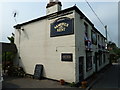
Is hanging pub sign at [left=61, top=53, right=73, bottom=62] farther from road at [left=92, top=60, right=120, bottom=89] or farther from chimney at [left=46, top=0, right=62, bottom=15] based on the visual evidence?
chimney at [left=46, top=0, right=62, bottom=15]

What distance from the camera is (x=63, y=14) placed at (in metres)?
10.0

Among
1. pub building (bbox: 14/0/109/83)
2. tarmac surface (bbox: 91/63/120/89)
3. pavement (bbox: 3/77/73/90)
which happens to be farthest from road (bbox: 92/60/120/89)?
pavement (bbox: 3/77/73/90)

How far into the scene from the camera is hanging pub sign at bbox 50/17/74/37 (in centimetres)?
944

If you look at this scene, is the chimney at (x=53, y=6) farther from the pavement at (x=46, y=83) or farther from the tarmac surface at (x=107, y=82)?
the tarmac surface at (x=107, y=82)

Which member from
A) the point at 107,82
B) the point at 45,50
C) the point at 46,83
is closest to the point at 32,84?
the point at 46,83

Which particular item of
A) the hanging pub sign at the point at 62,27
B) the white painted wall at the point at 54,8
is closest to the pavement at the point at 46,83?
the hanging pub sign at the point at 62,27

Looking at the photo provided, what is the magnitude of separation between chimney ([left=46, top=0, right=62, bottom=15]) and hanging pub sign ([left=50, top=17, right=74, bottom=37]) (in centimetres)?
159

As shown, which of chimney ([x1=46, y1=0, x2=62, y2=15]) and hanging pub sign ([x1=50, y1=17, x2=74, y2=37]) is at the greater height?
chimney ([x1=46, y1=0, x2=62, y2=15])

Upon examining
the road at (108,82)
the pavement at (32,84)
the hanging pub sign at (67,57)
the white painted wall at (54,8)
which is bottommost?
the road at (108,82)

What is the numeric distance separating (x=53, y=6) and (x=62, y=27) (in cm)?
295

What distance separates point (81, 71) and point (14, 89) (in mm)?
5888

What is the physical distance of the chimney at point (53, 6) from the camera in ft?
36.6

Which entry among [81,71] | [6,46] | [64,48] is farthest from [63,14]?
[6,46]

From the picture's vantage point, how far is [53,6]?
37.5 ft
